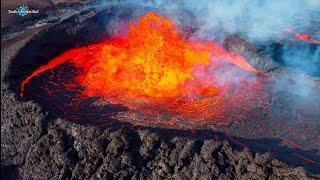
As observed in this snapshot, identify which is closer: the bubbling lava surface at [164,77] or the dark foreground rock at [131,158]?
the dark foreground rock at [131,158]

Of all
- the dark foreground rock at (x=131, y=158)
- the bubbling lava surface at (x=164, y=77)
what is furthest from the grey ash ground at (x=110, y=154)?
the bubbling lava surface at (x=164, y=77)

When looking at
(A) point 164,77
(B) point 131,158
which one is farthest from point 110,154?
(A) point 164,77

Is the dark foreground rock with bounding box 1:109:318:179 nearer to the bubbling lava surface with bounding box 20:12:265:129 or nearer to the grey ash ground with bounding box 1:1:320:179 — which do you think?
the grey ash ground with bounding box 1:1:320:179

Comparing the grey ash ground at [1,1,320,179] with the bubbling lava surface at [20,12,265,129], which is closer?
the grey ash ground at [1,1,320,179]

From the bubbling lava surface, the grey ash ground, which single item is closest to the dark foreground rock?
the grey ash ground

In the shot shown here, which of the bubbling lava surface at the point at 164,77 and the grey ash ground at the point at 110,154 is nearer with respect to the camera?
the grey ash ground at the point at 110,154

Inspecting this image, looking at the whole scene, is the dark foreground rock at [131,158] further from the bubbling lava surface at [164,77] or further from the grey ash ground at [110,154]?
the bubbling lava surface at [164,77]
